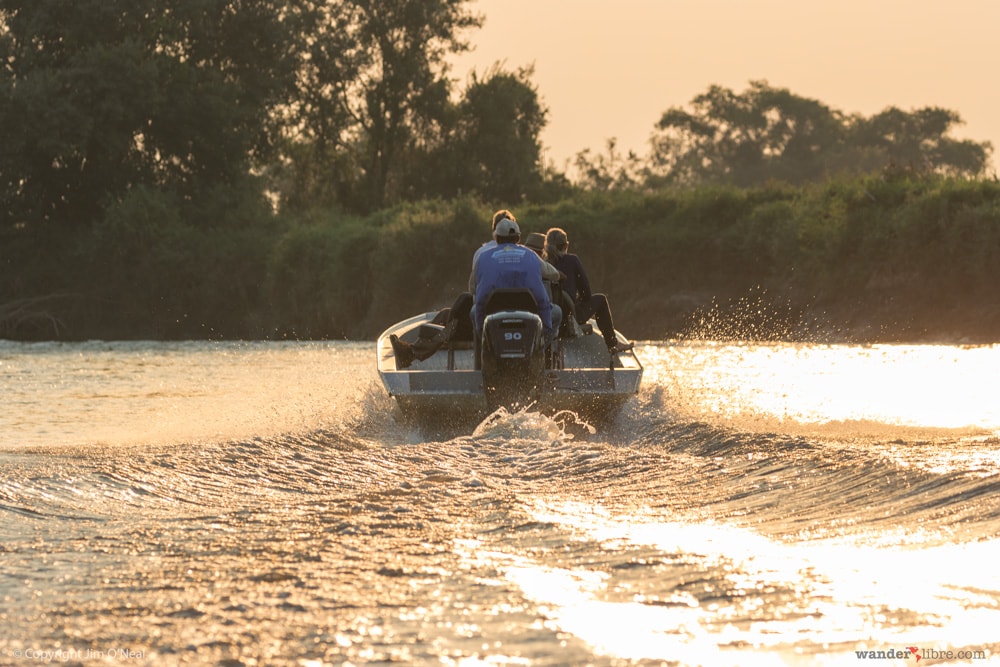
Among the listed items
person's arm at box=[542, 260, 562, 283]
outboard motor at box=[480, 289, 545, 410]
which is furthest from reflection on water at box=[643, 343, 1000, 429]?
outboard motor at box=[480, 289, 545, 410]

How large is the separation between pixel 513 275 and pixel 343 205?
38.2 meters

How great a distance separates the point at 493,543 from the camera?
6.02 meters

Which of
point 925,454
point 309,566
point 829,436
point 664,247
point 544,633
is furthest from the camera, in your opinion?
point 664,247

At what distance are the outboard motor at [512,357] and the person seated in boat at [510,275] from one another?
0.27m

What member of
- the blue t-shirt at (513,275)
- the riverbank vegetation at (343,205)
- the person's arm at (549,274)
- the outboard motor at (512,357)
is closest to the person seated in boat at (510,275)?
the blue t-shirt at (513,275)

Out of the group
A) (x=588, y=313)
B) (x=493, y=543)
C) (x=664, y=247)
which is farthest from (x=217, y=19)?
(x=493, y=543)

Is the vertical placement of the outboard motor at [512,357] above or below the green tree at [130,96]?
below

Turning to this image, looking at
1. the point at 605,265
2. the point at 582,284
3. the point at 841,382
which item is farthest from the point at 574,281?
the point at 605,265

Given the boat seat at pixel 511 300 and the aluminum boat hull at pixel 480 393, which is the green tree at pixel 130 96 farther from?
the boat seat at pixel 511 300

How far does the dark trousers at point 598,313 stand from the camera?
11.8 metres

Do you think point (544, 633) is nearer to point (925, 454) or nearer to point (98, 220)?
point (925, 454)

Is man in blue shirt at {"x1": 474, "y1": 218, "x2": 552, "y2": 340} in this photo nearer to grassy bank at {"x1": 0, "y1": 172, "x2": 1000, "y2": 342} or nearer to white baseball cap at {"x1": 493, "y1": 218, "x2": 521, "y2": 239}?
white baseball cap at {"x1": 493, "y1": 218, "x2": 521, "y2": 239}

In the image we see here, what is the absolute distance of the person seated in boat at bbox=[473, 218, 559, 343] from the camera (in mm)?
10344

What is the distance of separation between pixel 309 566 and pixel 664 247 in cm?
2661
